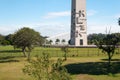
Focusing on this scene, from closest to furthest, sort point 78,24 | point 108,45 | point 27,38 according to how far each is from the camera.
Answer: point 108,45 < point 27,38 < point 78,24

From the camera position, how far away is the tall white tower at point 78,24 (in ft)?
418

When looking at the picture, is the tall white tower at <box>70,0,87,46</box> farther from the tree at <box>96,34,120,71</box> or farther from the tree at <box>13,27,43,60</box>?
the tree at <box>96,34,120,71</box>

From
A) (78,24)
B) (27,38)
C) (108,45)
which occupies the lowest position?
(108,45)

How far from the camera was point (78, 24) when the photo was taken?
13188 cm

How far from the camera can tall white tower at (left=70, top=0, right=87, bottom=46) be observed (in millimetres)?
127387

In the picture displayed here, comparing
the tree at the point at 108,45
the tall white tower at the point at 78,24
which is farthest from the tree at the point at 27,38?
→ the tall white tower at the point at 78,24

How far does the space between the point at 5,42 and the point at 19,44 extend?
121394 millimetres

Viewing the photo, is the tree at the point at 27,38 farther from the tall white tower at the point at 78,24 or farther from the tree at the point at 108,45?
the tall white tower at the point at 78,24

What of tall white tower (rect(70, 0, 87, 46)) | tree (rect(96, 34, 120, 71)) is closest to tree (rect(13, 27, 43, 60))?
tree (rect(96, 34, 120, 71))

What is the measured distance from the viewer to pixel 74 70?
4159 cm

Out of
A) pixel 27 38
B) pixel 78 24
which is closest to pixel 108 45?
pixel 27 38

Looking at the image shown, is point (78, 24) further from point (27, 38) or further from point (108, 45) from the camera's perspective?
point (108, 45)

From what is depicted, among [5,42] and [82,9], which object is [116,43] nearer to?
[82,9]

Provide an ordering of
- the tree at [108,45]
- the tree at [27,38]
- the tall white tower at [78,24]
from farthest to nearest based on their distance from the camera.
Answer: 1. the tall white tower at [78,24]
2. the tree at [27,38]
3. the tree at [108,45]
